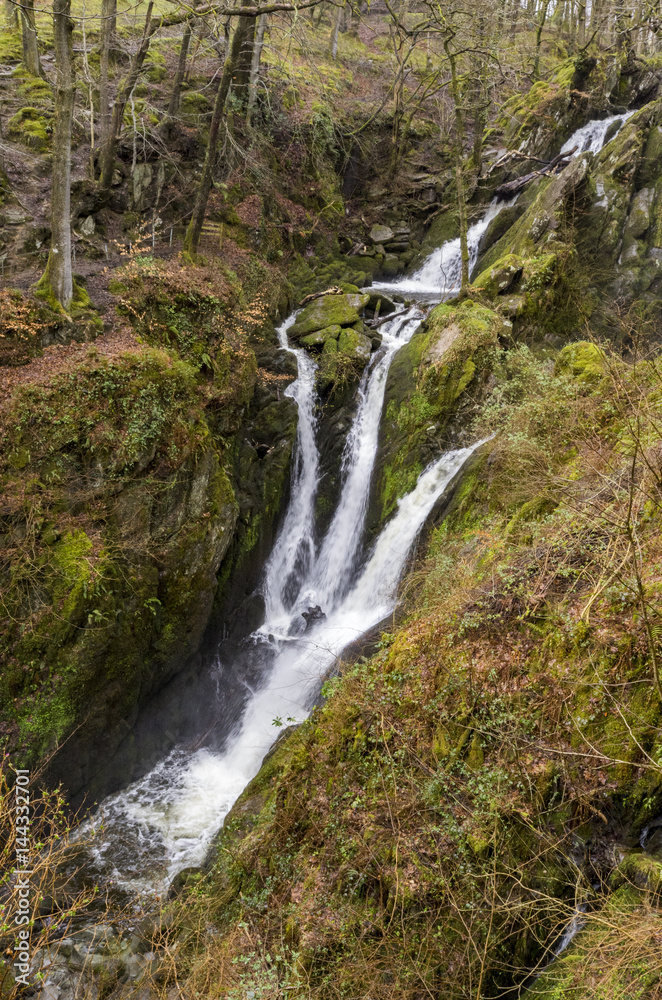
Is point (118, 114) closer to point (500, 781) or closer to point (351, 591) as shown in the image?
point (351, 591)

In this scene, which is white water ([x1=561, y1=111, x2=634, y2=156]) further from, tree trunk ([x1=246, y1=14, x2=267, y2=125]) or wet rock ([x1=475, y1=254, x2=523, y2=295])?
tree trunk ([x1=246, y1=14, x2=267, y2=125])

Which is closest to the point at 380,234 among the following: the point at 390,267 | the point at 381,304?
the point at 390,267

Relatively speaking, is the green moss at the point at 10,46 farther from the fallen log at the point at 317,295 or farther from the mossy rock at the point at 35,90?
the fallen log at the point at 317,295

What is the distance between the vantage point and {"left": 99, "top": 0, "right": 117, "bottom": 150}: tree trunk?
1074cm

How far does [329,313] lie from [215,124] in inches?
181

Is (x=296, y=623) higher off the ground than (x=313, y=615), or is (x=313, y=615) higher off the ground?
(x=313, y=615)

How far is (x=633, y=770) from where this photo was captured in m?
3.46

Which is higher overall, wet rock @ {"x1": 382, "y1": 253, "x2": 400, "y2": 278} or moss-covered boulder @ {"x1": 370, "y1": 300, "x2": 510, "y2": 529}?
wet rock @ {"x1": 382, "y1": 253, "x2": 400, "y2": 278}

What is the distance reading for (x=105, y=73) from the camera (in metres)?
11.3

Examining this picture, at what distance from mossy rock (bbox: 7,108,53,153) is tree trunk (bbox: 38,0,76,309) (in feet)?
13.2

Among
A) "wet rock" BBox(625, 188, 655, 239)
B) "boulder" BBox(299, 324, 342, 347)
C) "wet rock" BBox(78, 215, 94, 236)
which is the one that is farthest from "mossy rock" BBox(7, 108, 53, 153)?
"wet rock" BBox(625, 188, 655, 239)

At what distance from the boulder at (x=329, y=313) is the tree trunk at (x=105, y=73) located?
589 centimetres

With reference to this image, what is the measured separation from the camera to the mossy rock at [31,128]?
11.5m

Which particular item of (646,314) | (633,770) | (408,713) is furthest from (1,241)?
(646,314)
